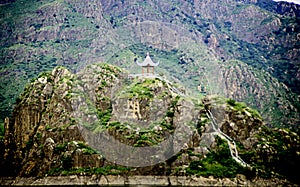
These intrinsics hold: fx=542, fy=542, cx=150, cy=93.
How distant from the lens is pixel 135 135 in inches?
3002

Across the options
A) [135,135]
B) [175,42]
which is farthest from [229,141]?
[175,42]

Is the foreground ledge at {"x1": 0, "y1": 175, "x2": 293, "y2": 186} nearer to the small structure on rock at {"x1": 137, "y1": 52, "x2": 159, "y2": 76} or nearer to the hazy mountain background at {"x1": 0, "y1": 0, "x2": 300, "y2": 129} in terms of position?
the small structure on rock at {"x1": 137, "y1": 52, "x2": 159, "y2": 76}

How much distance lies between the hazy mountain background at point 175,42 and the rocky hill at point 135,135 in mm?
20521

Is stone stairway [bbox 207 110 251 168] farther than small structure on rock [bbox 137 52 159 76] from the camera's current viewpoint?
No

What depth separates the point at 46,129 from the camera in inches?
3118

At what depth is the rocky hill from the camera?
74188mm

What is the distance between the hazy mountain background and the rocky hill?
2052 cm

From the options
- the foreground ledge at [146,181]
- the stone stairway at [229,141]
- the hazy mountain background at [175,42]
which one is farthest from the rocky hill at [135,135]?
the hazy mountain background at [175,42]

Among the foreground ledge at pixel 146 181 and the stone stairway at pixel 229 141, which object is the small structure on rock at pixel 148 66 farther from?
the foreground ledge at pixel 146 181

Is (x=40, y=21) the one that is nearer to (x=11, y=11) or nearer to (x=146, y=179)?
(x=11, y=11)

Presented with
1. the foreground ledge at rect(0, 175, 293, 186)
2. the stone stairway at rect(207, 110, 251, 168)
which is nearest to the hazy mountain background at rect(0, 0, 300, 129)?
the stone stairway at rect(207, 110, 251, 168)

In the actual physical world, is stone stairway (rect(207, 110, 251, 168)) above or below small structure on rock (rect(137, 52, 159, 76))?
below

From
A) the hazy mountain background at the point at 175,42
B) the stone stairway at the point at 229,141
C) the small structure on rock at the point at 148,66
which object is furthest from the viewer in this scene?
the hazy mountain background at the point at 175,42

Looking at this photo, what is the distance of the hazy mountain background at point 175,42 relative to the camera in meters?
108
